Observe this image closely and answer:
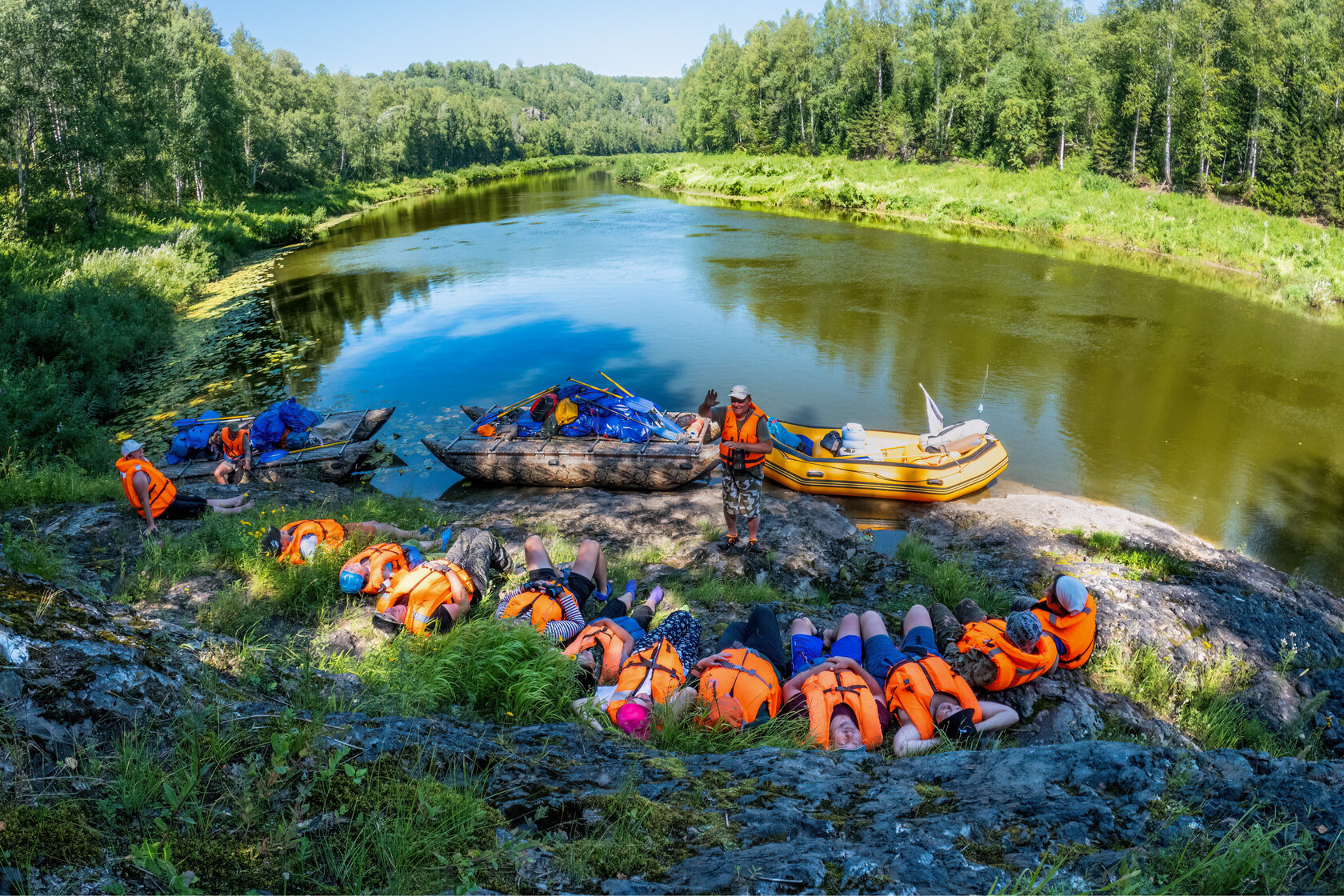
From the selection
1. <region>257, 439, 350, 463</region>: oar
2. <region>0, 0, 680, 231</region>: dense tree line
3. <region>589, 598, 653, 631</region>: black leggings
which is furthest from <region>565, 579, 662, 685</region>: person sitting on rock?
<region>0, 0, 680, 231</region>: dense tree line

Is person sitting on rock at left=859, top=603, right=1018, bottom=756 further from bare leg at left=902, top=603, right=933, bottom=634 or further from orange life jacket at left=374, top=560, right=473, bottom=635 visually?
orange life jacket at left=374, top=560, right=473, bottom=635

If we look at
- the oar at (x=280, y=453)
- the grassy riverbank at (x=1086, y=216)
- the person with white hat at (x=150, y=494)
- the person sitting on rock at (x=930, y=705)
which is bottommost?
the person sitting on rock at (x=930, y=705)

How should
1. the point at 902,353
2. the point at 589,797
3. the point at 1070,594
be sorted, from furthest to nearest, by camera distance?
the point at 902,353, the point at 1070,594, the point at 589,797

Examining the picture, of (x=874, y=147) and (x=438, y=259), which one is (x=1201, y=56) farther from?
(x=438, y=259)

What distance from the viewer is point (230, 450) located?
34.2 feet

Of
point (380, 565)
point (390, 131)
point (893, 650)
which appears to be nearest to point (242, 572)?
point (380, 565)

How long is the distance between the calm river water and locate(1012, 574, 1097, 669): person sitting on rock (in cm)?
546

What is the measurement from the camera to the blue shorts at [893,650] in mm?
4641

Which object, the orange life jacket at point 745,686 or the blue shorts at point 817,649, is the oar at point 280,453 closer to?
the blue shorts at point 817,649

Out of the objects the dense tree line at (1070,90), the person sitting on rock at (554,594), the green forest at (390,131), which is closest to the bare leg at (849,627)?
the person sitting on rock at (554,594)

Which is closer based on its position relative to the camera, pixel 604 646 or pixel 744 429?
pixel 604 646

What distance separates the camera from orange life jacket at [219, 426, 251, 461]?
410 inches

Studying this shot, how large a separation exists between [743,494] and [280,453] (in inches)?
295

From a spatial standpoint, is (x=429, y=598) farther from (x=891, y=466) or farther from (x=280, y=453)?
(x=891, y=466)
